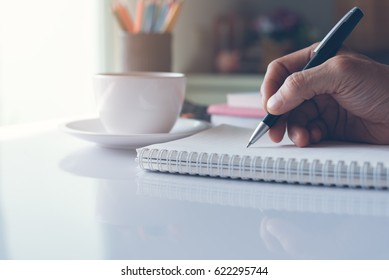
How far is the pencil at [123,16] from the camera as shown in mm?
1865

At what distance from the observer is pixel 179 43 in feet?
9.46

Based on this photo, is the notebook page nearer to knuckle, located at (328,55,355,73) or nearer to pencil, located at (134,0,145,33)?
knuckle, located at (328,55,355,73)

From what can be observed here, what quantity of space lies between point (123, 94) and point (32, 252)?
429 mm

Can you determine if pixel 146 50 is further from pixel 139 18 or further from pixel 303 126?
pixel 303 126

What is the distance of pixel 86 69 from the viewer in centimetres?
225

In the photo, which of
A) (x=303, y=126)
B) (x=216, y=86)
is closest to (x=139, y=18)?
(x=216, y=86)

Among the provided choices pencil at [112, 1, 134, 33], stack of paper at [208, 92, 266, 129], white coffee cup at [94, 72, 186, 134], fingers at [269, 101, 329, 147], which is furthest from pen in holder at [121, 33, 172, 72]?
fingers at [269, 101, 329, 147]

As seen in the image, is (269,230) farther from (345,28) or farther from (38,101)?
(38,101)

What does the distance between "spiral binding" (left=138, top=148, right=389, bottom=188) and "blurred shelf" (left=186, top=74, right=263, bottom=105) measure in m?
2.04

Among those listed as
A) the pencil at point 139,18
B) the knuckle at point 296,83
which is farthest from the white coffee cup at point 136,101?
the pencil at point 139,18

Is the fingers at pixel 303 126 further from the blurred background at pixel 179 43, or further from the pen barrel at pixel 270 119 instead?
the blurred background at pixel 179 43

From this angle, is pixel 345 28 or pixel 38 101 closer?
pixel 345 28

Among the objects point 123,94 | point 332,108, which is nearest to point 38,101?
point 123,94
